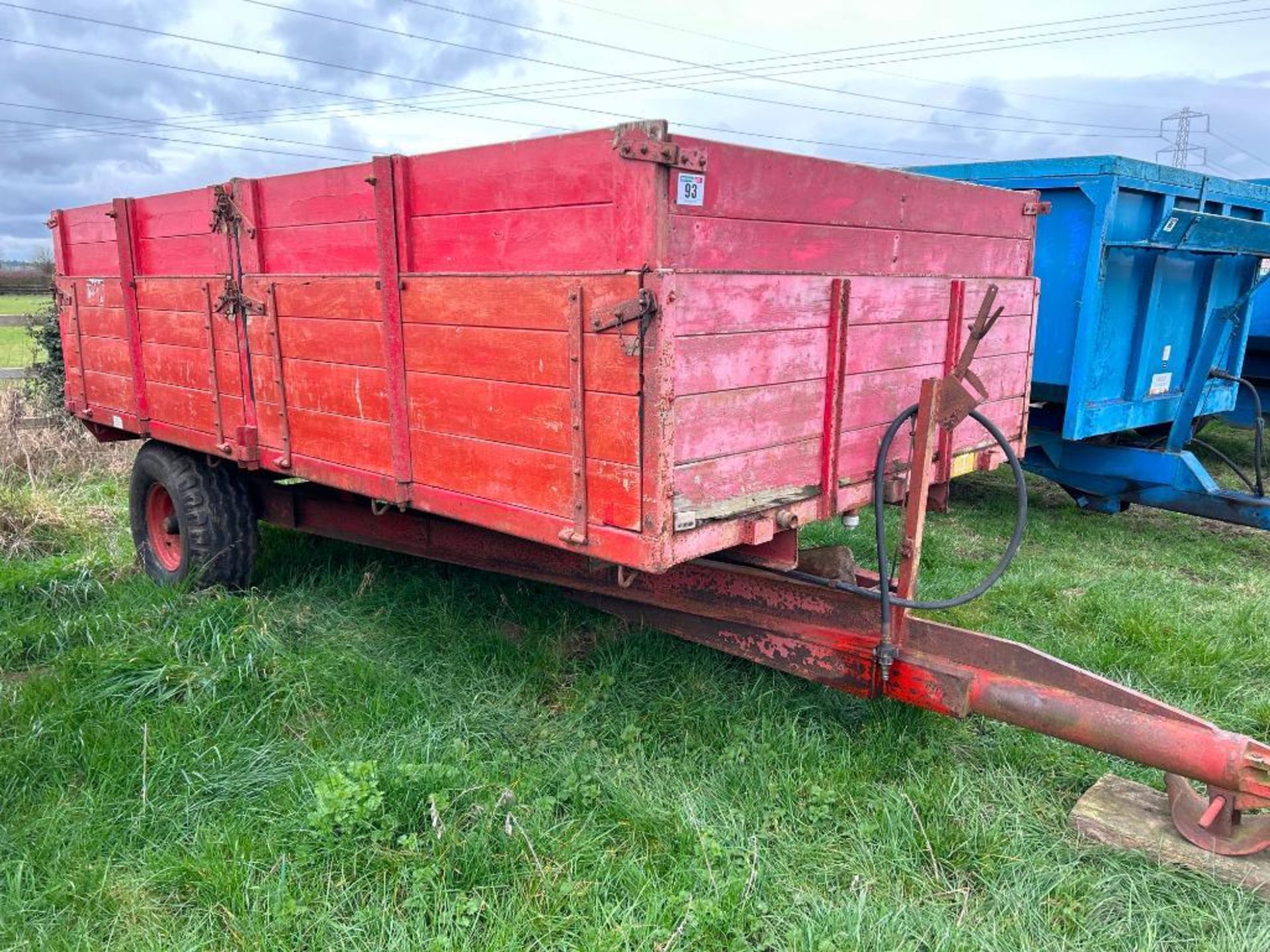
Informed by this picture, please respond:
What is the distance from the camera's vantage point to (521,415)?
2785 mm

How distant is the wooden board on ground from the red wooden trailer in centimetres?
6

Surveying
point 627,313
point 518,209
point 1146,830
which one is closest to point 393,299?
point 518,209

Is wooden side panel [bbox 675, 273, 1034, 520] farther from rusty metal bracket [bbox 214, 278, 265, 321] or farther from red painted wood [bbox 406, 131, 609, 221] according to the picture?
rusty metal bracket [bbox 214, 278, 265, 321]

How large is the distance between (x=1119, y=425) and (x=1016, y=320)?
8.41ft

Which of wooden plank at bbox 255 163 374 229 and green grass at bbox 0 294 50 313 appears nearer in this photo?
wooden plank at bbox 255 163 374 229

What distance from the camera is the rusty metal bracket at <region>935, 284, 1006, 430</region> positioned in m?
2.97

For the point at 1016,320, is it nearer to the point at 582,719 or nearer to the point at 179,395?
the point at 582,719

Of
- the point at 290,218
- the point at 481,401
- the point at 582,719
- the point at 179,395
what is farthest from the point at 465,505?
the point at 179,395

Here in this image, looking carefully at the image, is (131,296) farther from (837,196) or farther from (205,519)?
(837,196)

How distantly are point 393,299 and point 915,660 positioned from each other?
2066mm

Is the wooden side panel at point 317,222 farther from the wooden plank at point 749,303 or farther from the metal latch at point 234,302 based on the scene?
the wooden plank at point 749,303

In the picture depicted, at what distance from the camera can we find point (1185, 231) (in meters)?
5.14

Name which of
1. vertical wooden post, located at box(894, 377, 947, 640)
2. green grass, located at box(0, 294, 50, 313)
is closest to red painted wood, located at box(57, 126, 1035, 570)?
vertical wooden post, located at box(894, 377, 947, 640)

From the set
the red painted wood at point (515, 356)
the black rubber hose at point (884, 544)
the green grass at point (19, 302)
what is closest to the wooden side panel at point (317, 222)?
the red painted wood at point (515, 356)
